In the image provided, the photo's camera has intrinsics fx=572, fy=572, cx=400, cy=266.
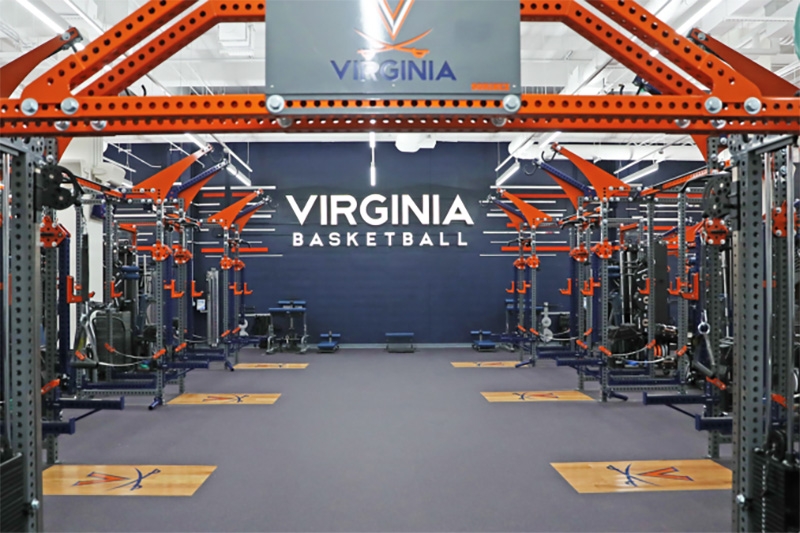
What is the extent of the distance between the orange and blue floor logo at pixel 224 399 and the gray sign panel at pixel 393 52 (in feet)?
17.9

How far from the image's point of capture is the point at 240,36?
710 centimetres

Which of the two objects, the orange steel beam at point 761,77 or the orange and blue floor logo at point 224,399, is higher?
the orange steel beam at point 761,77

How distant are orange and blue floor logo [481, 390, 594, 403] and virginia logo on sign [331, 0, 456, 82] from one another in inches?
214

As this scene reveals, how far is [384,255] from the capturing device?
492 inches

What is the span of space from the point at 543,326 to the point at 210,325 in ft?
22.0

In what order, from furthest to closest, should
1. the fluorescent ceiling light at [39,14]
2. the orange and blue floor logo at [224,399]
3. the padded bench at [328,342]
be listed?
the padded bench at [328,342] → the orange and blue floor logo at [224,399] → the fluorescent ceiling light at [39,14]

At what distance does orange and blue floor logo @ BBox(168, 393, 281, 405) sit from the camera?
268 inches

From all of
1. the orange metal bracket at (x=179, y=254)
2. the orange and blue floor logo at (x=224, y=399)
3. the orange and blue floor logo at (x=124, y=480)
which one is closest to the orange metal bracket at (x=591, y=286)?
the orange and blue floor logo at (x=224, y=399)

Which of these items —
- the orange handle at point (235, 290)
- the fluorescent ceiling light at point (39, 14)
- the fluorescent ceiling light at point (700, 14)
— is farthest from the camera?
→ the orange handle at point (235, 290)

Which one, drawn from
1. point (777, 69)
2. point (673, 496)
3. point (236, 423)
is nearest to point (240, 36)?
point (236, 423)

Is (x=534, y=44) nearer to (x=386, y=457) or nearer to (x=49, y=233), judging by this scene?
(x=386, y=457)

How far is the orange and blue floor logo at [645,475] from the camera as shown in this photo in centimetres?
400

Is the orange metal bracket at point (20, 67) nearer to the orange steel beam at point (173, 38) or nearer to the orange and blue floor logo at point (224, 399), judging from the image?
the orange steel beam at point (173, 38)

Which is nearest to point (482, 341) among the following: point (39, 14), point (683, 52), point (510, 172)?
point (510, 172)
